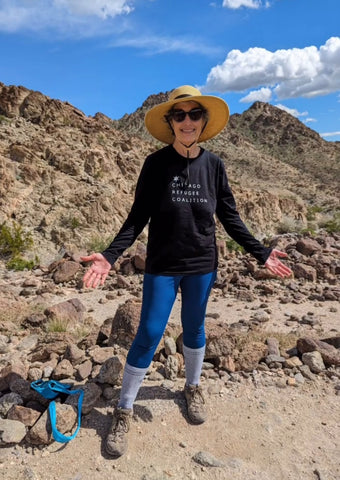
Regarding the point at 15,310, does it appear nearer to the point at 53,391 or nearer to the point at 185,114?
the point at 53,391

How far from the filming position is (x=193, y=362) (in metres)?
2.48

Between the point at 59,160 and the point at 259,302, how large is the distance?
24.1ft

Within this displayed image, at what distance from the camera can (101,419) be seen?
2.43 m

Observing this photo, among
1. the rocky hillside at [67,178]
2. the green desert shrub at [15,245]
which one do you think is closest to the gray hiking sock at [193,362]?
the green desert shrub at [15,245]

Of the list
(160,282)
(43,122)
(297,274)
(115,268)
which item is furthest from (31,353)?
(43,122)

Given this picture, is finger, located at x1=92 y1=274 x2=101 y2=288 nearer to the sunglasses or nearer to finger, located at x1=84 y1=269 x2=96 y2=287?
finger, located at x1=84 y1=269 x2=96 y2=287

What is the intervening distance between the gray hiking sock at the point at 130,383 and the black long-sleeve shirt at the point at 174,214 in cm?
61

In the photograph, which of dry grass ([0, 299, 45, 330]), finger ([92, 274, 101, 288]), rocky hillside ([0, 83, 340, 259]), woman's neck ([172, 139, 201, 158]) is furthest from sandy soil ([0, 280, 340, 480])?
rocky hillside ([0, 83, 340, 259])

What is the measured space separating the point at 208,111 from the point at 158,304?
4.00ft

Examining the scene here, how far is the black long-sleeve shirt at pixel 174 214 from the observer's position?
2105 mm

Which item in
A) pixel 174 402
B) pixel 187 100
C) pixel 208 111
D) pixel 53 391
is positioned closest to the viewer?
pixel 187 100

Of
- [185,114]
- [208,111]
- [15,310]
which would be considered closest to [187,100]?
[185,114]

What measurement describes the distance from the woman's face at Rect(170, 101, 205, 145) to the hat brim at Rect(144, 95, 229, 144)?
3 cm

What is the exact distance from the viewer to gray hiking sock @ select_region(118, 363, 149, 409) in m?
2.19
